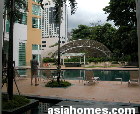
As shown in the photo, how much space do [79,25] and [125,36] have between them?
32.3m

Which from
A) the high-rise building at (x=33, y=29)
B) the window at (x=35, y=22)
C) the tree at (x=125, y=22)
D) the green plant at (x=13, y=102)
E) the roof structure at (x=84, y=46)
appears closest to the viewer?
the green plant at (x=13, y=102)

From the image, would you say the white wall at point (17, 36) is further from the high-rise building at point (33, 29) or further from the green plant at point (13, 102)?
the green plant at point (13, 102)

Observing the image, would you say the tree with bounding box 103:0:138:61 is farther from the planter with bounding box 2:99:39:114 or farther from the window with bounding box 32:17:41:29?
the planter with bounding box 2:99:39:114

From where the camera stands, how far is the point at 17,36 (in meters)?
27.8

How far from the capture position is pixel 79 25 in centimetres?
5706

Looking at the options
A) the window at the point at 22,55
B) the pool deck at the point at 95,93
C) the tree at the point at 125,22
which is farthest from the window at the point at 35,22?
the pool deck at the point at 95,93

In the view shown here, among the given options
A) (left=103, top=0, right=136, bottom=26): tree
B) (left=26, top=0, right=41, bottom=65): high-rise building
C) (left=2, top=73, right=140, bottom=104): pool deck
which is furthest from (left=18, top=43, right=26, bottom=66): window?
(left=2, top=73, right=140, bottom=104): pool deck

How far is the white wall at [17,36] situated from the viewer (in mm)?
27281

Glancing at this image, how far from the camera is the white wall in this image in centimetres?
2728

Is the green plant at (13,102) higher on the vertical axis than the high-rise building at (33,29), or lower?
lower

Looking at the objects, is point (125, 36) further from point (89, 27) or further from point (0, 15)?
point (89, 27)

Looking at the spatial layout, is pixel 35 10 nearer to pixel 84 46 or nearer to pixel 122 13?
pixel 84 46

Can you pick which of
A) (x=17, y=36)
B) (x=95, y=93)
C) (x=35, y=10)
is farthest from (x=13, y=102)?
(x=35, y=10)

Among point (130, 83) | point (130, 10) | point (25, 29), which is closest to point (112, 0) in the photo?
point (130, 10)
